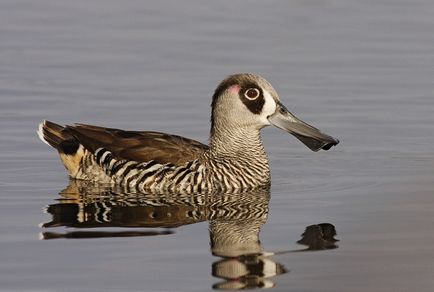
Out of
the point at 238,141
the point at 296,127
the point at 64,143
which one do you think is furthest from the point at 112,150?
the point at 296,127

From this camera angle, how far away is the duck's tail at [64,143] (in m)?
16.2

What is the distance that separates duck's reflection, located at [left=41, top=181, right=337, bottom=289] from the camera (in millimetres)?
11469

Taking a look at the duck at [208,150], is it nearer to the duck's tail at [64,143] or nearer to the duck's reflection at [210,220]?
the duck's tail at [64,143]

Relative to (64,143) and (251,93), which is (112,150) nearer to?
(64,143)

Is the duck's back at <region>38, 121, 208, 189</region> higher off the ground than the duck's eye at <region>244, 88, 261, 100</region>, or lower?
lower

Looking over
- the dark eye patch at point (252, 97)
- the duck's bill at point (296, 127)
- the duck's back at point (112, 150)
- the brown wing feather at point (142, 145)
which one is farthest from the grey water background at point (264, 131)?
the dark eye patch at point (252, 97)

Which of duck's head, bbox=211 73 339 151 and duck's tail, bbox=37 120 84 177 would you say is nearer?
duck's head, bbox=211 73 339 151

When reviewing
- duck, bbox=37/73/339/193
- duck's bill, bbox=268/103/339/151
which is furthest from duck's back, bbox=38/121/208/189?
duck's bill, bbox=268/103/339/151

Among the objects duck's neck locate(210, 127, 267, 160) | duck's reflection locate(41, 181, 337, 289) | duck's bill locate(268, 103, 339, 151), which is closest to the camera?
duck's reflection locate(41, 181, 337, 289)

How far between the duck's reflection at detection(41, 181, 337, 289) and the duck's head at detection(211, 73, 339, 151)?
0.82 meters

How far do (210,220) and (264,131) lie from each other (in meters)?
4.98

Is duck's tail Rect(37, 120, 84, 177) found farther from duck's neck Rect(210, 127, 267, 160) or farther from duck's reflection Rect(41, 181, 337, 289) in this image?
duck's neck Rect(210, 127, 267, 160)

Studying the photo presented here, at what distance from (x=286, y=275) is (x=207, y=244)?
1874 millimetres

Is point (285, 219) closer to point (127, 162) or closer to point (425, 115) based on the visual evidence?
point (127, 162)
